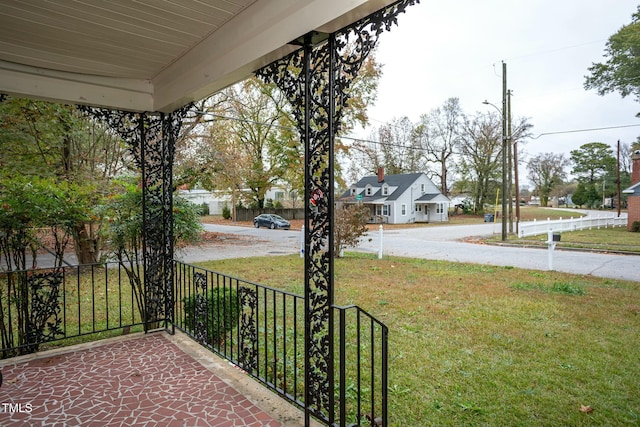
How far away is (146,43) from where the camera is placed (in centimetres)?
235

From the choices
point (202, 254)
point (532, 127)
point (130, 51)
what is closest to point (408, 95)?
point (532, 127)

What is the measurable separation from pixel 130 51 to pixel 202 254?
7.54 m

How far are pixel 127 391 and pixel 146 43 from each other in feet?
7.53

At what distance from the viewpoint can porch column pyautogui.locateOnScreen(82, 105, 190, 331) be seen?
3266 millimetres

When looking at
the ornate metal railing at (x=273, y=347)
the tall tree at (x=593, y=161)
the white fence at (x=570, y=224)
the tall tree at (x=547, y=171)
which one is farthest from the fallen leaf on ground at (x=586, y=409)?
the tall tree at (x=547, y=171)

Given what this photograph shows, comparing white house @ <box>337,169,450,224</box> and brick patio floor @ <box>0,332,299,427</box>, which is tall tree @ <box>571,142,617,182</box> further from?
brick patio floor @ <box>0,332,299,427</box>

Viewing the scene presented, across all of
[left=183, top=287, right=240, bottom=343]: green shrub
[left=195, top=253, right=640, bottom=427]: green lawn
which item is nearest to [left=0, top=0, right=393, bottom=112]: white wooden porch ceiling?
[left=183, top=287, right=240, bottom=343]: green shrub

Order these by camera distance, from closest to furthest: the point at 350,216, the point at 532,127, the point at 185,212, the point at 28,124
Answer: the point at 185,212, the point at 28,124, the point at 350,216, the point at 532,127

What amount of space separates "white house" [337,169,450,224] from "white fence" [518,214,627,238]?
7749mm

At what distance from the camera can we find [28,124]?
525cm

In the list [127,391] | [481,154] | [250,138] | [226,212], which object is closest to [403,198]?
[481,154]

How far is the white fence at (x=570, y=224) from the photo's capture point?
13.4 m

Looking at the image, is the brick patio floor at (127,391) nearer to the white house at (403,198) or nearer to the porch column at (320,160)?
the porch column at (320,160)

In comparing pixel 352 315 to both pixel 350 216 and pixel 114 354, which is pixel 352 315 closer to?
pixel 114 354
